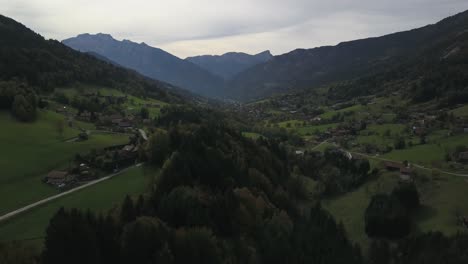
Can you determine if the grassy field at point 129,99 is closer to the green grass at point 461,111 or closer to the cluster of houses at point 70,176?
the cluster of houses at point 70,176

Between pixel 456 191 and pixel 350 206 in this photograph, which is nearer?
pixel 456 191

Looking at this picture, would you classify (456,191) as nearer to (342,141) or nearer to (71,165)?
(342,141)

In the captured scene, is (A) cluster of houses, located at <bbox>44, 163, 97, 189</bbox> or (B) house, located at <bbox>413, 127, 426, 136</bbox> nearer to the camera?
(A) cluster of houses, located at <bbox>44, 163, 97, 189</bbox>

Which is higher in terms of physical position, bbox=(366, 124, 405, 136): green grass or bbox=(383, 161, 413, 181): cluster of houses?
bbox=(366, 124, 405, 136): green grass

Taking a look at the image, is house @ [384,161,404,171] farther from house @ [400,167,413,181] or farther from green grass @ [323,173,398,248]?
house @ [400,167,413,181]

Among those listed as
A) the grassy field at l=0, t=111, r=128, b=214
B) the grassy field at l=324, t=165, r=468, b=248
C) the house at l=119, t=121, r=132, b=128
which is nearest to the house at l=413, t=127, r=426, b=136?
the grassy field at l=324, t=165, r=468, b=248

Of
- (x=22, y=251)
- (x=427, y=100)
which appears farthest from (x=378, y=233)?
(x=427, y=100)

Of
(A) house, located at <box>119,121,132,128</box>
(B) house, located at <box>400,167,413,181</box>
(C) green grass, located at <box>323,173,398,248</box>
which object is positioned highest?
(A) house, located at <box>119,121,132,128</box>
